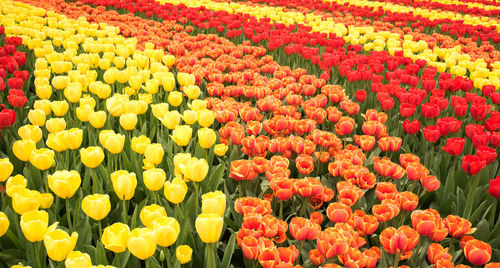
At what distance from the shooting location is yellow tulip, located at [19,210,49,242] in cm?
154

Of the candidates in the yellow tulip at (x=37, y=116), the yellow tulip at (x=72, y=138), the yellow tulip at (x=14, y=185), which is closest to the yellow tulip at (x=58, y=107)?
the yellow tulip at (x=37, y=116)

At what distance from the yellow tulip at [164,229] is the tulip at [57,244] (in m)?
0.31

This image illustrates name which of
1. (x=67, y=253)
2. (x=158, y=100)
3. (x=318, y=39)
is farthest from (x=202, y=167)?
(x=318, y=39)

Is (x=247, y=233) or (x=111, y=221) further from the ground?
(x=247, y=233)

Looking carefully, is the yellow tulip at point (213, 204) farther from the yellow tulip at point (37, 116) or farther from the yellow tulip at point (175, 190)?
the yellow tulip at point (37, 116)

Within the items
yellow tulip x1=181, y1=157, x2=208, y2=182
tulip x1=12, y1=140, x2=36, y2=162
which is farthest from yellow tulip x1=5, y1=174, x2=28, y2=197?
yellow tulip x1=181, y1=157, x2=208, y2=182

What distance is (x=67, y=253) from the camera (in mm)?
1521

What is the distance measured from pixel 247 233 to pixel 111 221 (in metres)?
1.00

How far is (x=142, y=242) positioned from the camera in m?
1.47

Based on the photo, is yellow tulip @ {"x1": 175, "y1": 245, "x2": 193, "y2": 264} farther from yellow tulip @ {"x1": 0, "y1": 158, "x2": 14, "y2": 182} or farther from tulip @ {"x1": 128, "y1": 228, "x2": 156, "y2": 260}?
yellow tulip @ {"x1": 0, "y1": 158, "x2": 14, "y2": 182}

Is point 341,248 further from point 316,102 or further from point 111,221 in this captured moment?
point 316,102

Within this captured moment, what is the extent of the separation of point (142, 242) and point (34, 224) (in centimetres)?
44

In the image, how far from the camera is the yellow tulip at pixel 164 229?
5.03 ft

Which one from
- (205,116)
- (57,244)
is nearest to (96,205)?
(57,244)
